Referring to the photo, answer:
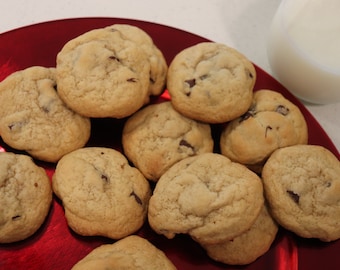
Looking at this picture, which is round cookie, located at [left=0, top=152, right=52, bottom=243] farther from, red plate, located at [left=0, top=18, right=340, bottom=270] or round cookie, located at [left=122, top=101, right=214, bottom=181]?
round cookie, located at [left=122, top=101, right=214, bottom=181]

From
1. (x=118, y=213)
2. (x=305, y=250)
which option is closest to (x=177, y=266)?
(x=118, y=213)

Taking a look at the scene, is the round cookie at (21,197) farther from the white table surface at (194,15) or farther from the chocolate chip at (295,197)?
the white table surface at (194,15)

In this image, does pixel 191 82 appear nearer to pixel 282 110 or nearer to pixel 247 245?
pixel 282 110

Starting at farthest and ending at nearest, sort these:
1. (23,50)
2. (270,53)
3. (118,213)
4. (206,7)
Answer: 1. (206,7)
2. (270,53)
3. (23,50)
4. (118,213)

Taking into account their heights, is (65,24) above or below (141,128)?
above

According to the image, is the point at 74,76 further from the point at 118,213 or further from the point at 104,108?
the point at 118,213

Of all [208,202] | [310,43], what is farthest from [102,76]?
[310,43]

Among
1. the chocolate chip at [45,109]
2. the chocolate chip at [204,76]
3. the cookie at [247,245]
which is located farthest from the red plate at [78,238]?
the chocolate chip at [204,76]
